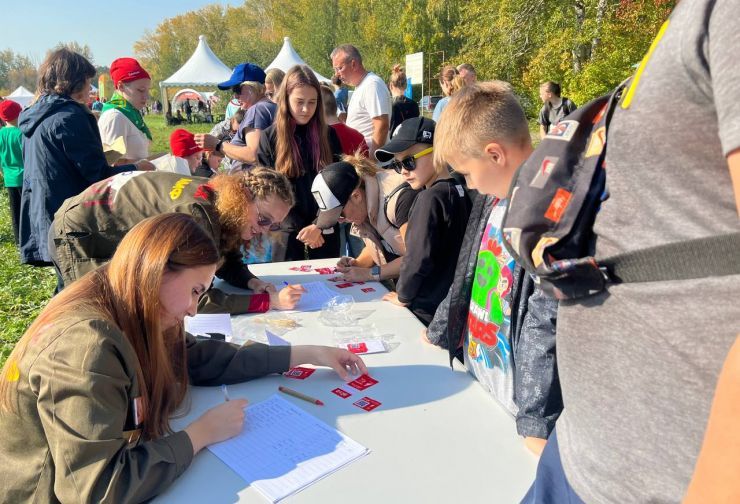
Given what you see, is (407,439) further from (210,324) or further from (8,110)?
(8,110)

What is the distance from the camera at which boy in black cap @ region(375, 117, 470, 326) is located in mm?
2037

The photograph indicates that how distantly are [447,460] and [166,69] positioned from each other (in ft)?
173

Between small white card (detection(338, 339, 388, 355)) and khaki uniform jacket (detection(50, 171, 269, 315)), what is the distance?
56 centimetres

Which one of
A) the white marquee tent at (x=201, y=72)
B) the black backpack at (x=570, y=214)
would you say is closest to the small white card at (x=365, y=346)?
the black backpack at (x=570, y=214)

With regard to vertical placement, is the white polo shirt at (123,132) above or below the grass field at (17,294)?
above

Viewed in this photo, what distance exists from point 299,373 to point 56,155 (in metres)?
2.30

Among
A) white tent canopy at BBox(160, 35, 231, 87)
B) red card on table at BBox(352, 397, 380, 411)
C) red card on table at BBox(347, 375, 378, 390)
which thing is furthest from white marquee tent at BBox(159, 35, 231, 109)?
red card on table at BBox(352, 397, 380, 411)

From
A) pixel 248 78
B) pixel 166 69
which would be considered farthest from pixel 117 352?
pixel 166 69

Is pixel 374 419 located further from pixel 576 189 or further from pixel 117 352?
pixel 576 189

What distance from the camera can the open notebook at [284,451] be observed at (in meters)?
Result: 1.17

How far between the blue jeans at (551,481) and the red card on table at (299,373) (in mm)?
925

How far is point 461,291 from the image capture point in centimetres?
162

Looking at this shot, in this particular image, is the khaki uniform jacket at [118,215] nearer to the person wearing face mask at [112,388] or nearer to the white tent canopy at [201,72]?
the person wearing face mask at [112,388]

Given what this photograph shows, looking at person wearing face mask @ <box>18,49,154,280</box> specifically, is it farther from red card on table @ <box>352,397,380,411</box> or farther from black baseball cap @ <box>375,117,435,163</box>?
red card on table @ <box>352,397,380,411</box>
